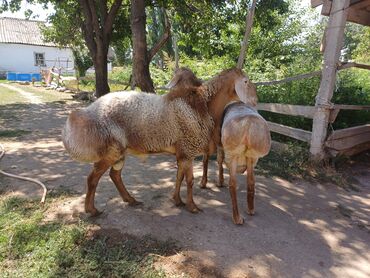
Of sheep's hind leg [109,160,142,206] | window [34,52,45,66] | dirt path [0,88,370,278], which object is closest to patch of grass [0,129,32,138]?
dirt path [0,88,370,278]

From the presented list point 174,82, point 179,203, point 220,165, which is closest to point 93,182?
point 179,203

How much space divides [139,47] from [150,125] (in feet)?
17.1

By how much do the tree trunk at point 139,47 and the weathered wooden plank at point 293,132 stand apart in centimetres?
356

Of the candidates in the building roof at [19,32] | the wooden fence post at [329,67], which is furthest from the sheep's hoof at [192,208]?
the building roof at [19,32]

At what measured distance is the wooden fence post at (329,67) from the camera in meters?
5.66

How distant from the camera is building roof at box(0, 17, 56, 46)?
35.4 metres

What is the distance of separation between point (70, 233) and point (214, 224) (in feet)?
5.43

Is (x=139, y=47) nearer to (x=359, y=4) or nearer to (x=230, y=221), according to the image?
(x=359, y=4)

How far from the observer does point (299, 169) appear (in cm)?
596

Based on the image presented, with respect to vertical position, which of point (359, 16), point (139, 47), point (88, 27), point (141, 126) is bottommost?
point (141, 126)

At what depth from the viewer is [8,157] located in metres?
6.25

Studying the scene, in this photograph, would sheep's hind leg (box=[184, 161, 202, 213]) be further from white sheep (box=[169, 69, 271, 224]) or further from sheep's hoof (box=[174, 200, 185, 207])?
white sheep (box=[169, 69, 271, 224])

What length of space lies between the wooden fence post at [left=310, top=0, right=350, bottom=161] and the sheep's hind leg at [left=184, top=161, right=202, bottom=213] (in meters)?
3.06

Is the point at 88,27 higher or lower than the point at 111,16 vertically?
lower
